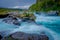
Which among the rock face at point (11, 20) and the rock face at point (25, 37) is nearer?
the rock face at point (25, 37)

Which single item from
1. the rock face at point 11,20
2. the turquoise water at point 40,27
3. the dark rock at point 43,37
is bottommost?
the dark rock at point 43,37

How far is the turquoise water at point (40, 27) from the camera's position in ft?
8.38

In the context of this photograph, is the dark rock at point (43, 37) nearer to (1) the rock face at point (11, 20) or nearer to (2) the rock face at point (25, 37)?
(2) the rock face at point (25, 37)

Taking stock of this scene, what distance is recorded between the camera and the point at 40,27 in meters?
2.60

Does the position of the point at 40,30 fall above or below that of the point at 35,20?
below

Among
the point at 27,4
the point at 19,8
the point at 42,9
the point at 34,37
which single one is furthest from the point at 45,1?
the point at 34,37

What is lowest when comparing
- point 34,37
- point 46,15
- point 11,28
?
point 34,37

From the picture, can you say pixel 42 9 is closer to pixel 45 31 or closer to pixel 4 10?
pixel 45 31

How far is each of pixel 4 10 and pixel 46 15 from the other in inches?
32.7

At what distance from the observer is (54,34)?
2562 mm

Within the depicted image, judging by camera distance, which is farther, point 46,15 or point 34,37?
point 46,15

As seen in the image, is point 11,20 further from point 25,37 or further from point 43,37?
point 43,37

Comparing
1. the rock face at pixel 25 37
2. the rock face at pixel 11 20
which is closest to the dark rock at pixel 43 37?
the rock face at pixel 25 37

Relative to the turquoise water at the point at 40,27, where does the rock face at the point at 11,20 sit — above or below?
above
